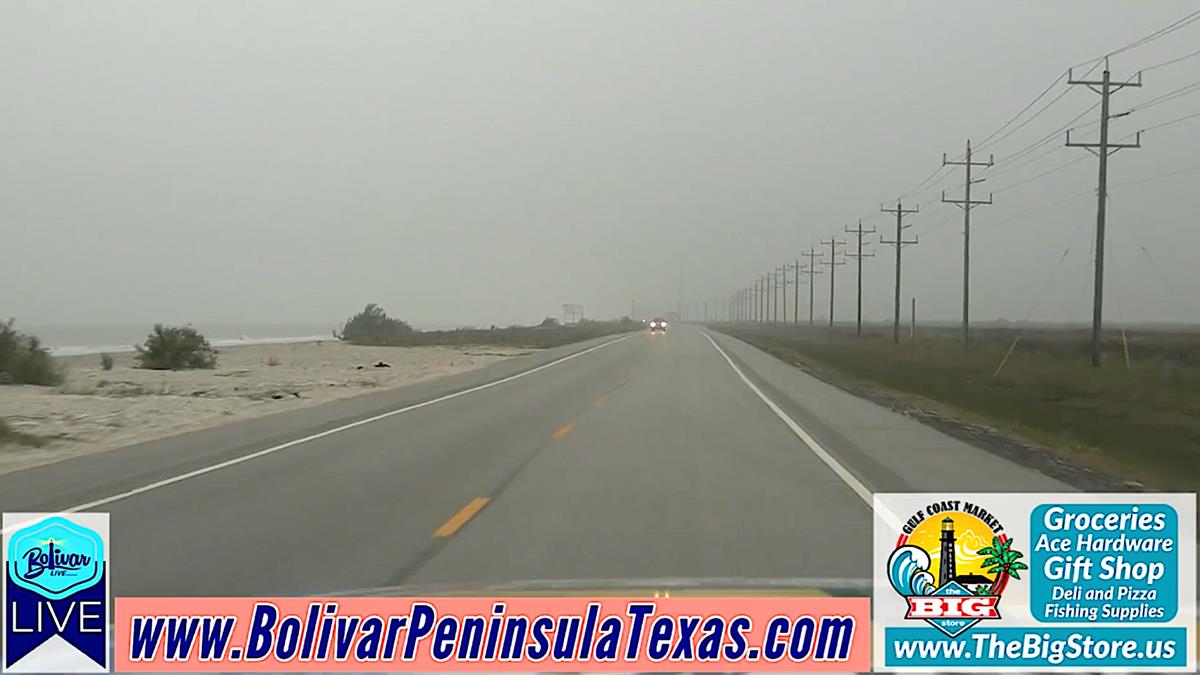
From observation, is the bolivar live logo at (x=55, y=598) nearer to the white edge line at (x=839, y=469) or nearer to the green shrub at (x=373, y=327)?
the white edge line at (x=839, y=469)

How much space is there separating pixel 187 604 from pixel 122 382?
105ft

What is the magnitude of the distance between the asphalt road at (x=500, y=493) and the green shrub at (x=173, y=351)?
27.1 meters

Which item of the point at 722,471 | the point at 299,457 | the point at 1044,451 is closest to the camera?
the point at 722,471

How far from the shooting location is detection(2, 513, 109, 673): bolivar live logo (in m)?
6.21

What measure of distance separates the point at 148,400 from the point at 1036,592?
2431cm

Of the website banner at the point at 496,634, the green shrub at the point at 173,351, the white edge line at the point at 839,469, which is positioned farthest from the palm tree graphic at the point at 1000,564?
the green shrub at the point at 173,351

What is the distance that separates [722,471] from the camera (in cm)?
1437

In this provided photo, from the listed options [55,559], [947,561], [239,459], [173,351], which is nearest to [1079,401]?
[239,459]

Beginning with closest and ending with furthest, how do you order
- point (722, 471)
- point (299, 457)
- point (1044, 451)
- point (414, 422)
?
point (722, 471)
point (299, 457)
point (1044, 451)
point (414, 422)

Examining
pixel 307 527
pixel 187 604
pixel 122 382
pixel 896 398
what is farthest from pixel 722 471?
pixel 122 382

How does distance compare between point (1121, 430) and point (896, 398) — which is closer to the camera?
point (1121, 430)

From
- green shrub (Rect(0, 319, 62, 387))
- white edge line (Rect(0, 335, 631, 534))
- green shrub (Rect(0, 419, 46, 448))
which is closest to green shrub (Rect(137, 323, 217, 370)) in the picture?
green shrub (Rect(0, 319, 62, 387))

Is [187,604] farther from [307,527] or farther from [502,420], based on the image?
[502,420]

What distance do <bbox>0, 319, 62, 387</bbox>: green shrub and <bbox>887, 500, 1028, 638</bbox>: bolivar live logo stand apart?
3158 cm
